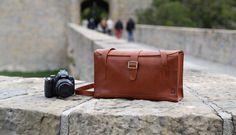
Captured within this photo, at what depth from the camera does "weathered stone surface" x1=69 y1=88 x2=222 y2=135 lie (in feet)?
6.99

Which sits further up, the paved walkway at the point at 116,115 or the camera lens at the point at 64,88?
the camera lens at the point at 64,88

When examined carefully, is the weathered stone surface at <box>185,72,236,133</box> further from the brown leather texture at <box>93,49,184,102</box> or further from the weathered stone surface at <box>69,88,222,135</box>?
the brown leather texture at <box>93,49,184,102</box>

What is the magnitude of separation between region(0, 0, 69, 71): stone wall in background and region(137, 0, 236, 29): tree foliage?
17.0ft

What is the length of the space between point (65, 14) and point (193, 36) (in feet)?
42.9

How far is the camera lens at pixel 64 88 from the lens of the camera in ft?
8.50

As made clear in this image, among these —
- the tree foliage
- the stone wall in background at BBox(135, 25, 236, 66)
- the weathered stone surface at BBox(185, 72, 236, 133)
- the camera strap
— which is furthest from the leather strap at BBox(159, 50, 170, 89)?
the tree foliage

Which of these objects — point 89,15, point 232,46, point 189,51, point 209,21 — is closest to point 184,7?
point 209,21

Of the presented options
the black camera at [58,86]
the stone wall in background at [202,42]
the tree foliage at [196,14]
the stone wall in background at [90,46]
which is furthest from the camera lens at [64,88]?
the tree foliage at [196,14]

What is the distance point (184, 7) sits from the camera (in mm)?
23672

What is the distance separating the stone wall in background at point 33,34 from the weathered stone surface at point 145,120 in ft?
73.7

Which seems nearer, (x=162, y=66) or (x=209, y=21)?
(x=162, y=66)

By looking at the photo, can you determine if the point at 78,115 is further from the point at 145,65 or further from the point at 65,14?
the point at 65,14

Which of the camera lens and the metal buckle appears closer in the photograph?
the metal buckle

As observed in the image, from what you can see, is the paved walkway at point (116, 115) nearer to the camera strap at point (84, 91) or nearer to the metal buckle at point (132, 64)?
the camera strap at point (84, 91)
